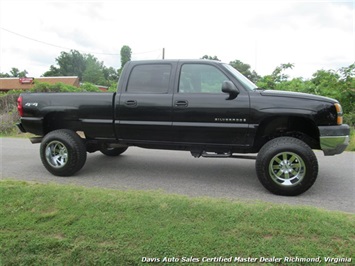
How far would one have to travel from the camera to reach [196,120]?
15.0 ft

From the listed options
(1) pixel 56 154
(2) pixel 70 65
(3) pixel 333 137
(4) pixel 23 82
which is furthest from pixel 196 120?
(2) pixel 70 65

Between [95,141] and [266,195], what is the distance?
3.00 metres

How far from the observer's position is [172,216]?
3.13 m

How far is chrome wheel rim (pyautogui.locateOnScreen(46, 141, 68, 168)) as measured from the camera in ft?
16.8

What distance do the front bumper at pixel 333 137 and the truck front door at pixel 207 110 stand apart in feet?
3.45

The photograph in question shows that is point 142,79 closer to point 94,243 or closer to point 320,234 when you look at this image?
point 94,243

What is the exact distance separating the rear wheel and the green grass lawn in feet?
4.67

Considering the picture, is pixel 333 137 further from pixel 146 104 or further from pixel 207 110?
pixel 146 104

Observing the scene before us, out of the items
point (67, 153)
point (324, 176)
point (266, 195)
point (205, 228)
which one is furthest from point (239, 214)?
point (67, 153)

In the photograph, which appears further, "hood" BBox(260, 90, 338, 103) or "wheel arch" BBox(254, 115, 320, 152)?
"wheel arch" BBox(254, 115, 320, 152)

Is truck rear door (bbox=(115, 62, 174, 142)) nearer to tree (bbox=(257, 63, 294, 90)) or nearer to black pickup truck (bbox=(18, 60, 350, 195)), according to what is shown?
black pickup truck (bbox=(18, 60, 350, 195))

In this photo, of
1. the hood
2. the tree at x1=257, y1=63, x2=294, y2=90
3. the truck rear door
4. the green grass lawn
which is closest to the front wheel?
the hood

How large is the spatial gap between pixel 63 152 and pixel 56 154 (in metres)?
0.16

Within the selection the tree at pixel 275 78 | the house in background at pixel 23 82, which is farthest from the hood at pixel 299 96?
the house in background at pixel 23 82
